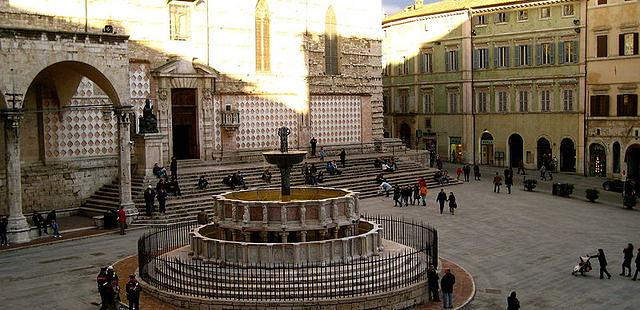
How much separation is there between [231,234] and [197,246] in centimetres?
96

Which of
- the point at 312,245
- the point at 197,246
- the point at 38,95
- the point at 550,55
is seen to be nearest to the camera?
the point at 312,245

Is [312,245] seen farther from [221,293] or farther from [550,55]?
[550,55]

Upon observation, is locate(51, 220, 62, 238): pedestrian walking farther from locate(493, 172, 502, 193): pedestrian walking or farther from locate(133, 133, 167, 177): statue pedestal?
locate(493, 172, 502, 193): pedestrian walking

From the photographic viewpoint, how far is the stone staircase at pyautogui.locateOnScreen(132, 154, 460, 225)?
96.2 ft

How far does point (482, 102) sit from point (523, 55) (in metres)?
4.80

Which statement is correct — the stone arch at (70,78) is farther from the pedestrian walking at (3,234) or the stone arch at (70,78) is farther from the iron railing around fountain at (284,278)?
the iron railing around fountain at (284,278)

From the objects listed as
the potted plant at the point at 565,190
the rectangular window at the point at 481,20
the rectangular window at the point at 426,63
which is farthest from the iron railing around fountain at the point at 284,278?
the rectangular window at the point at 426,63

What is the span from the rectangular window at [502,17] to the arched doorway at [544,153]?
29.4 feet

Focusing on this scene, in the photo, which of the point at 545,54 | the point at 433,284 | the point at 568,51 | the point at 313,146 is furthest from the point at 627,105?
the point at 433,284

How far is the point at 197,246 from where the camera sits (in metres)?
19.0

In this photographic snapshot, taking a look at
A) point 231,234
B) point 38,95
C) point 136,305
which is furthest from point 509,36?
point 136,305

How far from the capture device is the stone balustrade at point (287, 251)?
57.8 ft

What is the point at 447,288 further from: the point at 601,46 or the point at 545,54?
the point at 545,54

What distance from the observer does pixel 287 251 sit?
57.9ft
